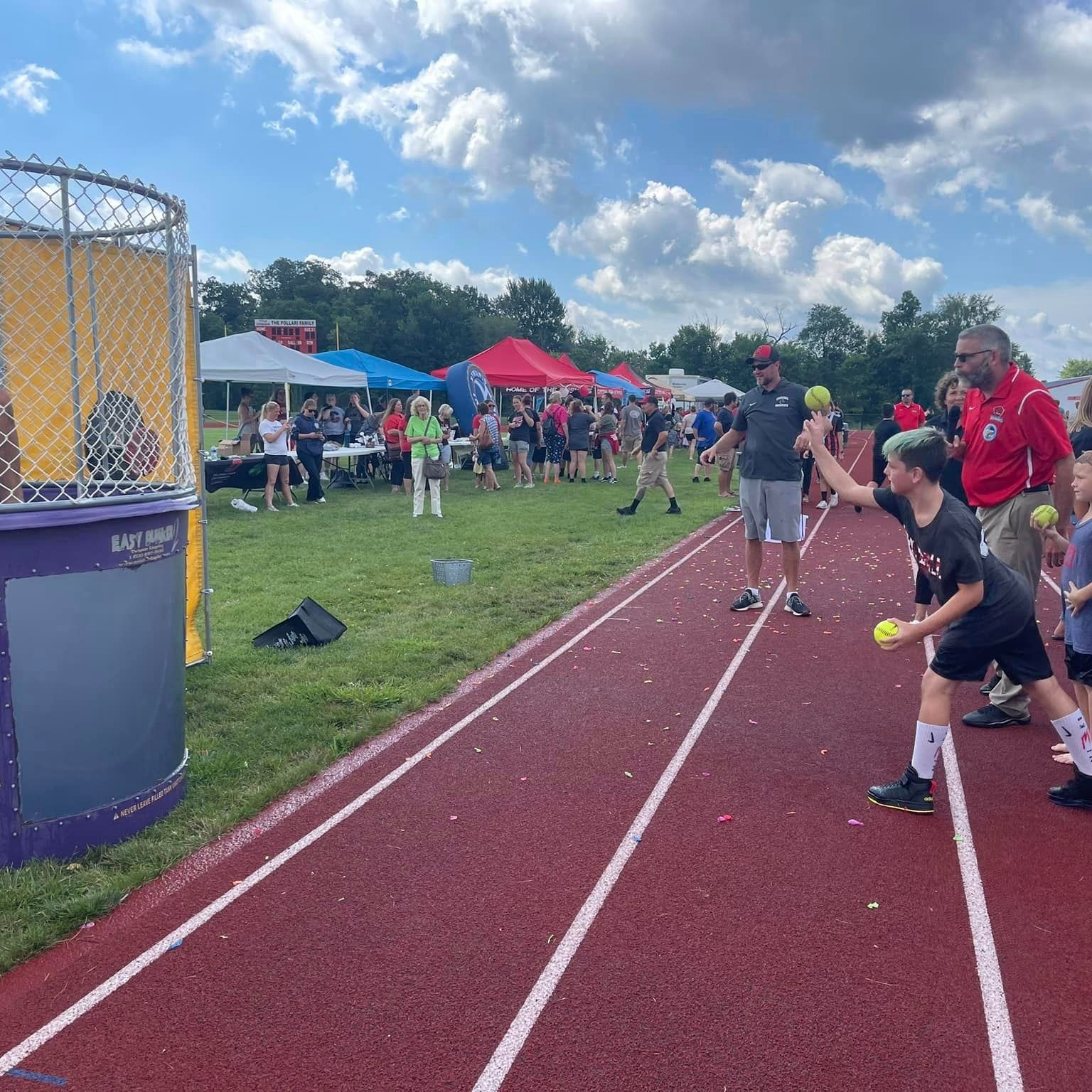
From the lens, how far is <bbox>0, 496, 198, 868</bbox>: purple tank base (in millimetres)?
3424

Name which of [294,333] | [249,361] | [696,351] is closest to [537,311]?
[696,351]

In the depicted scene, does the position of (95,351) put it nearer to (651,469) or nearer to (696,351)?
(651,469)

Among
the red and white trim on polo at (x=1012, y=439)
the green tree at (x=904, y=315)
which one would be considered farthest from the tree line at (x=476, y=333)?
the red and white trim on polo at (x=1012, y=439)

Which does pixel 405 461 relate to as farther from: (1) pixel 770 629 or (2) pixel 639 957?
(2) pixel 639 957

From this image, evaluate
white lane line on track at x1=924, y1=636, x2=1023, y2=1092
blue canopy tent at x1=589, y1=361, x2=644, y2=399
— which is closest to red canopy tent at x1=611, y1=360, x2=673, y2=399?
blue canopy tent at x1=589, y1=361, x2=644, y2=399

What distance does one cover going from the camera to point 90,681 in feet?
11.9

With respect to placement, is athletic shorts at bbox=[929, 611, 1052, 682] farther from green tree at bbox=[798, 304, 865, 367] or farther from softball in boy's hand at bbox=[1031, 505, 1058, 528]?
green tree at bbox=[798, 304, 865, 367]

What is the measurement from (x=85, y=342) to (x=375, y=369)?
68.5 feet

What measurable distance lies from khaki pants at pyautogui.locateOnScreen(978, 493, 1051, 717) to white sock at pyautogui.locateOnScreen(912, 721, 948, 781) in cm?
124

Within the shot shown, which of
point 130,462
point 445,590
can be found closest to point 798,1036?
point 130,462

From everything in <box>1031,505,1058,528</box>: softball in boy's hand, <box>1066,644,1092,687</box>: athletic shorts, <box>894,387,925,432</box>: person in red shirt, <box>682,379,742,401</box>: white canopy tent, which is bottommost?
<box>1066,644,1092,687</box>: athletic shorts

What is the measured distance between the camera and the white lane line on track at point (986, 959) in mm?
2656

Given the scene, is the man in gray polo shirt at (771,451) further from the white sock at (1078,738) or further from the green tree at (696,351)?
the green tree at (696,351)

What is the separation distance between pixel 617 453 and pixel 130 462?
25519 millimetres
